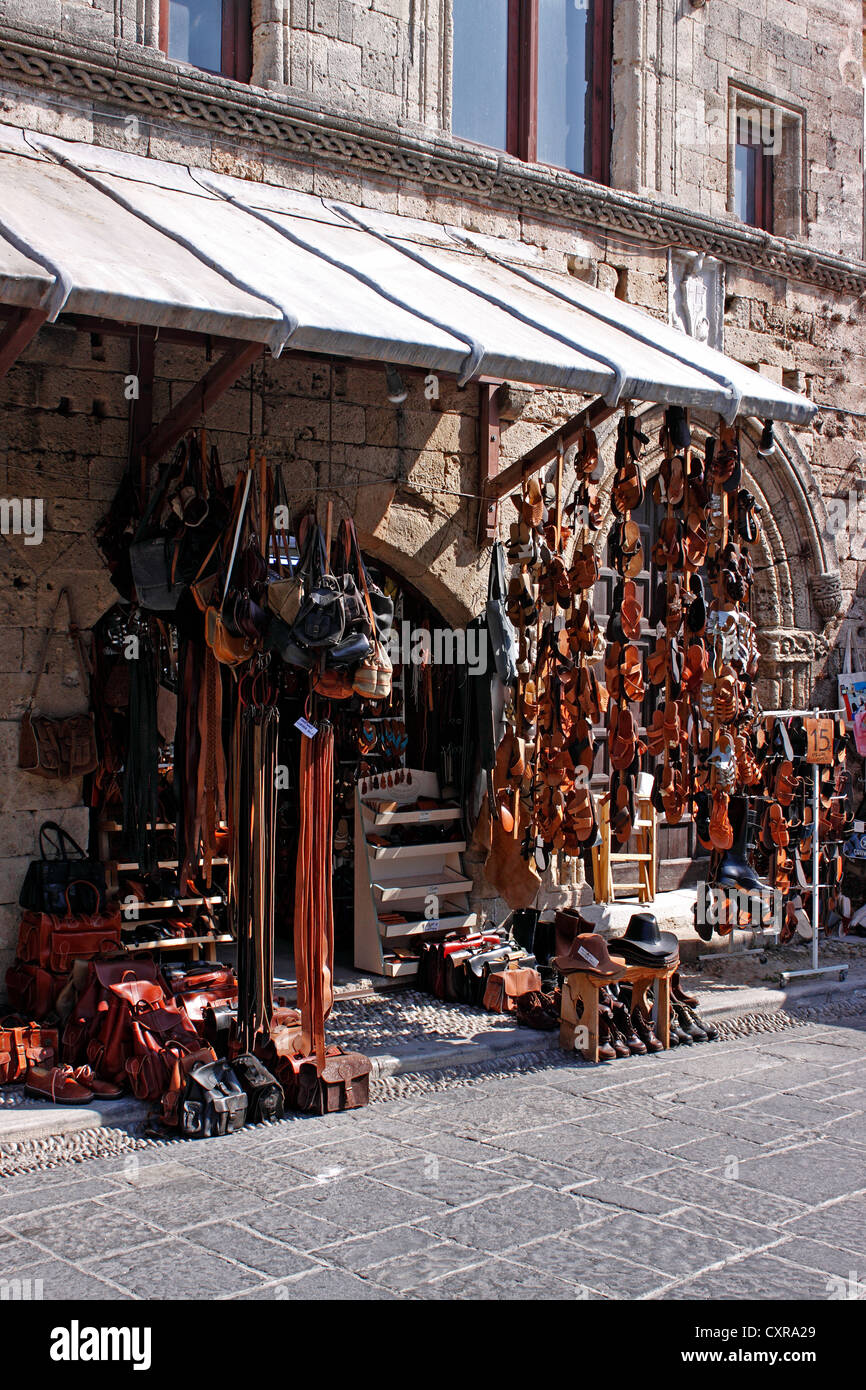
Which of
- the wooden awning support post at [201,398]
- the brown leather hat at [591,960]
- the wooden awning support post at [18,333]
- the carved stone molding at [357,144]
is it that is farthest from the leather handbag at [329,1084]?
the carved stone molding at [357,144]

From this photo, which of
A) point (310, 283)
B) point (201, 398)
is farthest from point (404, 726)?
point (310, 283)

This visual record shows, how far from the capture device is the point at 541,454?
7.54 metres

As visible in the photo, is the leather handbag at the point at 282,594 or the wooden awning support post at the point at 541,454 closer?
the leather handbag at the point at 282,594

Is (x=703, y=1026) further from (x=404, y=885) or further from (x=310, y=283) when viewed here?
(x=310, y=283)

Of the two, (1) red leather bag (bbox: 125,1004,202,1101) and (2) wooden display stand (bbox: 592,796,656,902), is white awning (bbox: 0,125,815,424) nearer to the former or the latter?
(2) wooden display stand (bbox: 592,796,656,902)

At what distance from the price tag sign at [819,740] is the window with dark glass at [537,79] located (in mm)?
4008

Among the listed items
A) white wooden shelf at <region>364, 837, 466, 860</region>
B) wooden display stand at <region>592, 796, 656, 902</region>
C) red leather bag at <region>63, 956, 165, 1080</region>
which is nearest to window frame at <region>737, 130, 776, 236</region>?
wooden display stand at <region>592, 796, 656, 902</region>

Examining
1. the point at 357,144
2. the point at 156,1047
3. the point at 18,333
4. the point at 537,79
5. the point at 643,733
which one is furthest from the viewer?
the point at 643,733

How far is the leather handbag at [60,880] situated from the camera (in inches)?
249

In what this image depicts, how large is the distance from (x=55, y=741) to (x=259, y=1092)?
2.00m

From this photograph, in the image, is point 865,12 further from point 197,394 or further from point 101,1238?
point 101,1238

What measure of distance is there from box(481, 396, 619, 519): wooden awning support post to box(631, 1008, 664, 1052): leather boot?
10.0ft

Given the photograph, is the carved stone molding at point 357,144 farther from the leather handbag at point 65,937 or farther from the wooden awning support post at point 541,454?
the leather handbag at point 65,937

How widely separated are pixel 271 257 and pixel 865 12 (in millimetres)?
7169
